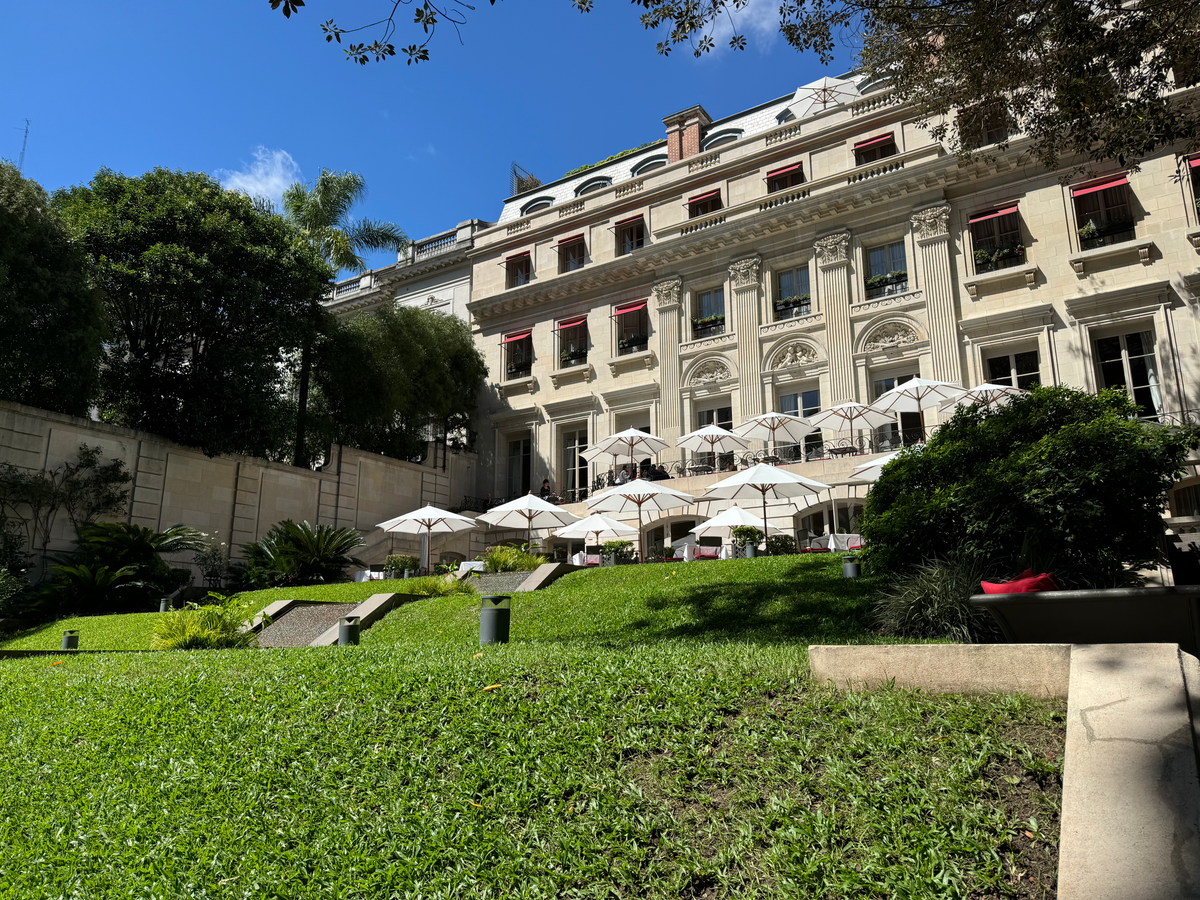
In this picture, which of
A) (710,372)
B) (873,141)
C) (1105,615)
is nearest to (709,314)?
(710,372)

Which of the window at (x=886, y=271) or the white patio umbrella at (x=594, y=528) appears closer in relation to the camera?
the white patio umbrella at (x=594, y=528)

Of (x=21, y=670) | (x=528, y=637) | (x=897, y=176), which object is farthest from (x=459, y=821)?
(x=897, y=176)

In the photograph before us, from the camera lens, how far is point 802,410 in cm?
2652

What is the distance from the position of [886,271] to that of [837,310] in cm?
205

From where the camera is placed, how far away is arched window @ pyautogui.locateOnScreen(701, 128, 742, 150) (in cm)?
3142

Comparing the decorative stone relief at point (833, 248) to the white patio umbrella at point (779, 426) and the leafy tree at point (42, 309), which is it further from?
the leafy tree at point (42, 309)

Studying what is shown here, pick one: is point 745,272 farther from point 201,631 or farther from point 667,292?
point 201,631

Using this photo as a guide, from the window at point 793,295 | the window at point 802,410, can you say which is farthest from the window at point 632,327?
the window at point 802,410

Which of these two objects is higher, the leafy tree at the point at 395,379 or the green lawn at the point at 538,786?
the leafy tree at the point at 395,379

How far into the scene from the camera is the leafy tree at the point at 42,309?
19547mm

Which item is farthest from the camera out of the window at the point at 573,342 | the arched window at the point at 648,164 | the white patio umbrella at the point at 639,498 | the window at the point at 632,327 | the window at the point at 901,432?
the arched window at the point at 648,164

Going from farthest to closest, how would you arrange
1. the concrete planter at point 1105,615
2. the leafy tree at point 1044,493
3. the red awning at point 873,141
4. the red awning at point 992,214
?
the red awning at point 873,141
the red awning at point 992,214
the leafy tree at point 1044,493
the concrete planter at point 1105,615

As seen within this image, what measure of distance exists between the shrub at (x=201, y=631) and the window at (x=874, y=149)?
A: 23608 mm

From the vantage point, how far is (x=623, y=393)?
2994 cm
